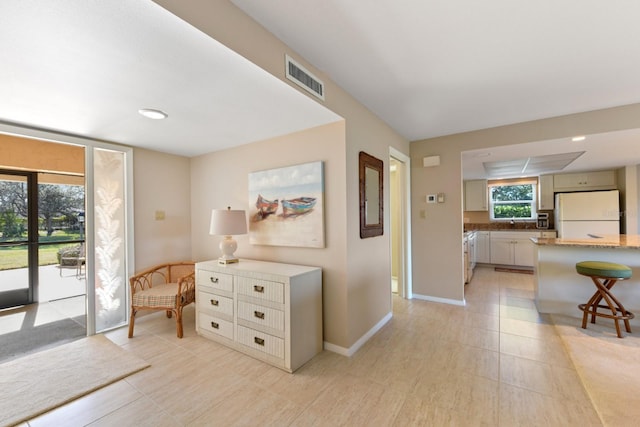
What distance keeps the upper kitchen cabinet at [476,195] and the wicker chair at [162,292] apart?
6249 mm

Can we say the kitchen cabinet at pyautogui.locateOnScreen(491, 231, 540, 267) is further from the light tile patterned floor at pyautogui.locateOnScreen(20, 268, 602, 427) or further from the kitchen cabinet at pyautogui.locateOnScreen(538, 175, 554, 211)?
the light tile patterned floor at pyautogui.locateOnScreen(20, 268, 602, 427)

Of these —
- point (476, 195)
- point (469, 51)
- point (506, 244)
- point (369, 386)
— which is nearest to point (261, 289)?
point (369, 386)

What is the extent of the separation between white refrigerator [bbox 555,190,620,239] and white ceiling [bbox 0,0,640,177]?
328cm

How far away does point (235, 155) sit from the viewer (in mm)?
3334

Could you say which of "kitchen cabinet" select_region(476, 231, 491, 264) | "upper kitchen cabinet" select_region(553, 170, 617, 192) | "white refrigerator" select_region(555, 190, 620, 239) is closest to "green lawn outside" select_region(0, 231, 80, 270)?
"kitchen cabinet" select_region(476, 231, 491, 264)

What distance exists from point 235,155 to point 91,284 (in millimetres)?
2125

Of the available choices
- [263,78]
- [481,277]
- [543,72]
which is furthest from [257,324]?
[481,277]

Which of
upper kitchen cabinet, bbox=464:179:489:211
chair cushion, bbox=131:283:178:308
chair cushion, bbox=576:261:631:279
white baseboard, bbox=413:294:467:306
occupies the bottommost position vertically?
white baseboard, bbox=413:294:467:306

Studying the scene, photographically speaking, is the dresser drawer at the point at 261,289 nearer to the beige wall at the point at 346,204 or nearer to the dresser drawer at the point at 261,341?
the dresser drawer at the point at 261,341

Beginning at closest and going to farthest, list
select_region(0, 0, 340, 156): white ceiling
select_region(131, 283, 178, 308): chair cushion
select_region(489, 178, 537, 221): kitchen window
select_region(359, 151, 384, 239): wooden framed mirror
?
1. select_region(0, 0, 340, 156): white ceiling
2. select_region(359, 151, 384, 239): wooden framed mirror
3. select_region(131, 283, 178, 308): chair cushion
4. select_region(489, 178, 537, 221): kitchen window

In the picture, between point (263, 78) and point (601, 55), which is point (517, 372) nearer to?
point (601, 55)

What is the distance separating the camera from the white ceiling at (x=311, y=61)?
1.31 metres

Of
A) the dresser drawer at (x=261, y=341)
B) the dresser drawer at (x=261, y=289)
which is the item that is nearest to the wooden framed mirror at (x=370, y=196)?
the dresser drawer at (x=261, y=289)

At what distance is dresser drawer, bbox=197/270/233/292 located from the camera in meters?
2.57
